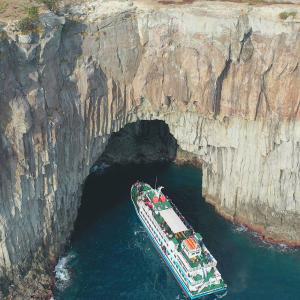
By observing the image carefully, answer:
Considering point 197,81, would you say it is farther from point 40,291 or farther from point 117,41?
point 40,291

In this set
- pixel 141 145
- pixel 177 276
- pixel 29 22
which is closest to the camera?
pixel 29 22

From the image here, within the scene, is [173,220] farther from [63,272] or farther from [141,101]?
[141,101]

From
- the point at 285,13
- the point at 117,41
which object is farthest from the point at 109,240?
the point at 285,13

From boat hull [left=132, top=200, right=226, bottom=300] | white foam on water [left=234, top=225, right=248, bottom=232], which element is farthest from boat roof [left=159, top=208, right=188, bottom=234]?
white foam on water [left=234, top=225, right=248, bottom=232]

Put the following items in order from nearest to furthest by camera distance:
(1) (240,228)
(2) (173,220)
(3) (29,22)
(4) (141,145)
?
(3) (29,22) → (2) (173,220) → (1) (240,228) → (4) (141,145)

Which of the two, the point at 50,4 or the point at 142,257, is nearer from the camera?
the point at 50,4

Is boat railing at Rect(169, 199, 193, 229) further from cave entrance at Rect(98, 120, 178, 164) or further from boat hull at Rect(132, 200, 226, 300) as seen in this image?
cave entrance at Rect(98, 120, 178, 164)

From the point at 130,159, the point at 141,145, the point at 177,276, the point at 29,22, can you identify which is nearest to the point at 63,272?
the point at 177,276
